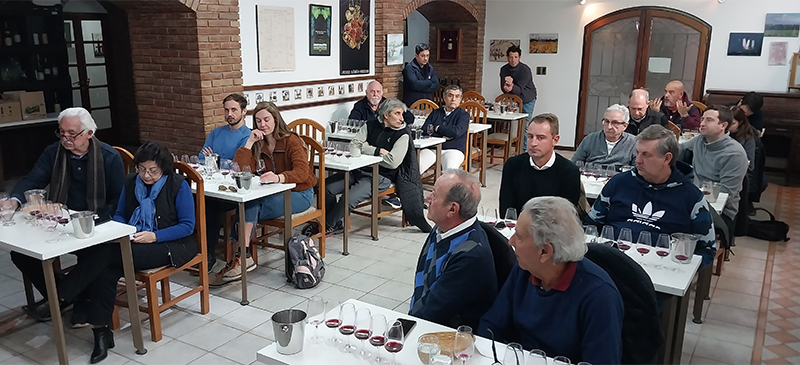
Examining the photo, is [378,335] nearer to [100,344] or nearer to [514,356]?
[514,356]

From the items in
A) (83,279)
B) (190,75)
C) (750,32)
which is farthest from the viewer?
(750,32)

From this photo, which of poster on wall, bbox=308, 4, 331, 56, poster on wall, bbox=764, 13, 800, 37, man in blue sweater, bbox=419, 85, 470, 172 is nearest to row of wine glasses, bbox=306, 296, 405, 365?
man in blue sweater, bbox=419, 85, 470, 172

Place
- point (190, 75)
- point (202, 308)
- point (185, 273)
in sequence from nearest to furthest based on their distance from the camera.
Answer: point (202, 308) → point (185, 273) → point (190, 75)

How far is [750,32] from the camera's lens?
8.01 meters

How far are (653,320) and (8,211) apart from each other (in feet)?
10.4

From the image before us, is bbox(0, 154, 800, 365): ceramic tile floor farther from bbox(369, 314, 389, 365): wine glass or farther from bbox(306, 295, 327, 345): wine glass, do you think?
bbox(369, 314, 389, 365): wine glass

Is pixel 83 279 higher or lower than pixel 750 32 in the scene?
lower

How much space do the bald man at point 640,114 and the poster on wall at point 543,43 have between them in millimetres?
4304

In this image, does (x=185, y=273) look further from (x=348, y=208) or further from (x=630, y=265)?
(x=630, y=265)

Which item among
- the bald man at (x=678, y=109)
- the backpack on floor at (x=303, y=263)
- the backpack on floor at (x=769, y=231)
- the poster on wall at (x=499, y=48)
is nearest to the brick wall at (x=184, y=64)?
the backpack on floor at (x=303, y=263)

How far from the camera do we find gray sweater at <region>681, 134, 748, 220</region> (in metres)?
4.11

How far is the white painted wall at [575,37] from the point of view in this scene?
26.1 ft

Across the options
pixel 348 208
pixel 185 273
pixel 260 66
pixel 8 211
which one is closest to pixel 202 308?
pixel 185 273

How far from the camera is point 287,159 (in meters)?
4.29
